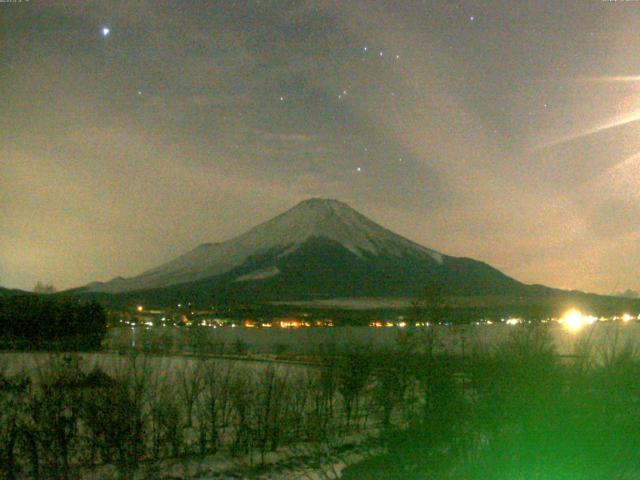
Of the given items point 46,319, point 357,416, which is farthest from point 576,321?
point 46,319

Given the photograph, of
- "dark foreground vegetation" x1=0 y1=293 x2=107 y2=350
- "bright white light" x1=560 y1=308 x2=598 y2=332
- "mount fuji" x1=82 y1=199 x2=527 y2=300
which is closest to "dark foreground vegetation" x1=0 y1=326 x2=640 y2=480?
"bright white light" x1=560 y1=308 x2=598 y2=332

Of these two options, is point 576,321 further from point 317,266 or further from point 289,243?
point 289,243

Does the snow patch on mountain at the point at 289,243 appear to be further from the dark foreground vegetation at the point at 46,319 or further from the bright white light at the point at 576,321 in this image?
the bright white light at the point at 576,321

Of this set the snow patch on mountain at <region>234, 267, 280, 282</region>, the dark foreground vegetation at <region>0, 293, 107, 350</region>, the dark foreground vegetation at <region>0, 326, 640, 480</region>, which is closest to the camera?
the dark foreground vegetation at <region>0, 326, 640, 480</region>

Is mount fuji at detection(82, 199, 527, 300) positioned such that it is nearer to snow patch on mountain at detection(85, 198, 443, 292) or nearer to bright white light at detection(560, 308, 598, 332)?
snow patch on mountain at detection(85, 198, 443, 292)

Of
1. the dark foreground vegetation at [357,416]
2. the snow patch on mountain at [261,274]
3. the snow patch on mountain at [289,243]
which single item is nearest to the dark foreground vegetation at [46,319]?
the dark foreground vegetation at [357,416]
